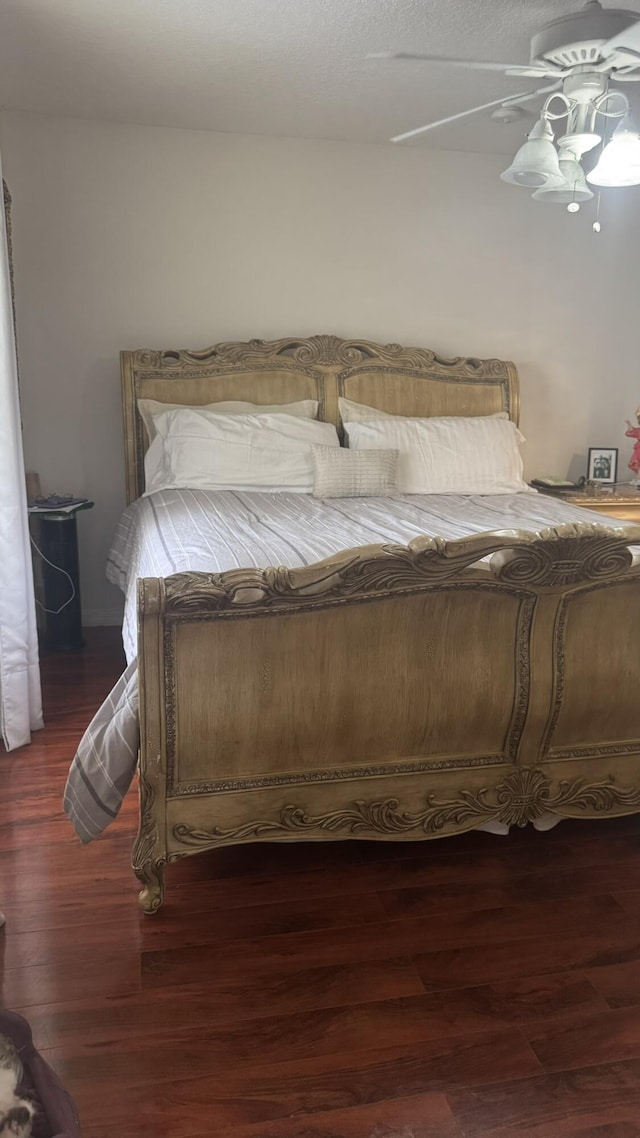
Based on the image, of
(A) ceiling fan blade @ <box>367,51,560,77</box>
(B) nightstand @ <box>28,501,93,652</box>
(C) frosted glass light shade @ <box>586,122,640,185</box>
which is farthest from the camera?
(B) nightstand @ <box>28,501,93,652</box>

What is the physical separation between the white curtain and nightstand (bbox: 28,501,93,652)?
72 centimetres

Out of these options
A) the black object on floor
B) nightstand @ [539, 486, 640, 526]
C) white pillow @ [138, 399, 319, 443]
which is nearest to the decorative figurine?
nightstand @ [539, 486, 640, 526]

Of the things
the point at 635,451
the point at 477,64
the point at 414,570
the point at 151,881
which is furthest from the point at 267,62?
the point at 151,881

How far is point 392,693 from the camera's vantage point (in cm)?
A: 186

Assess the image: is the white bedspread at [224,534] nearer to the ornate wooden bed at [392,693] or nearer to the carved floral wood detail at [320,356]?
the ornate wooden bed at [392,693]

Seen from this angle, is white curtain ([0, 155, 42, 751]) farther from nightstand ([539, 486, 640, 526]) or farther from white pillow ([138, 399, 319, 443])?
nightstand ([539, 486, 640, 526])

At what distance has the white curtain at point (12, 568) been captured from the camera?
2.48m

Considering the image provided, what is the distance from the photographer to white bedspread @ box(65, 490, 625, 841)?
1822mm

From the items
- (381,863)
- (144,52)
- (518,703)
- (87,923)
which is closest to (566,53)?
(144,52)

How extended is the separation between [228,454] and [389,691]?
175cm

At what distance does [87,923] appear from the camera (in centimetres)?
182

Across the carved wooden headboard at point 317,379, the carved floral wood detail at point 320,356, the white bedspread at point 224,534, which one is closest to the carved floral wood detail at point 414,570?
the white bedspread at point 224,534

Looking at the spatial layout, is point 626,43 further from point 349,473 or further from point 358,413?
point 358,413

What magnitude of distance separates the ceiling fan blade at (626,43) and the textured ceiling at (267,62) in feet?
1.75
